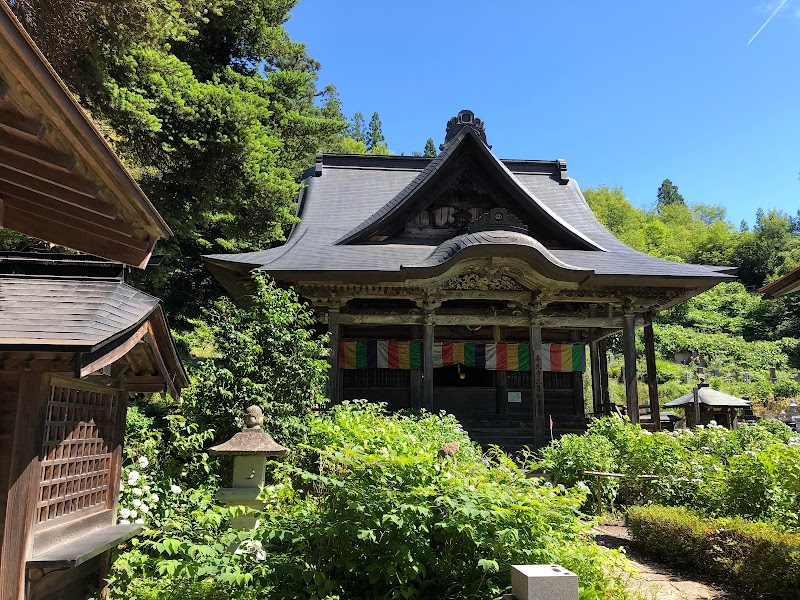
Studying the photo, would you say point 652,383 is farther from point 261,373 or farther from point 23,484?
point 23,484

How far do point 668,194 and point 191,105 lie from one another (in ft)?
301

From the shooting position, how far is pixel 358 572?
3.81 metres

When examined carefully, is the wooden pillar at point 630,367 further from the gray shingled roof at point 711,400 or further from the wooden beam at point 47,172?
the wooden beam at point 47,172

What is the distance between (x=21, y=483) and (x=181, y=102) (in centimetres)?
1162

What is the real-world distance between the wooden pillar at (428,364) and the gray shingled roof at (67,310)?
7921mm

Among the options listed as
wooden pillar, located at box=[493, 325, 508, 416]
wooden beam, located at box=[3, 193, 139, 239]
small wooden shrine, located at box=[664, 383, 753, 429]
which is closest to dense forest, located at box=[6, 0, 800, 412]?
wooden beam, located at box=[3, 193, 139, 239]

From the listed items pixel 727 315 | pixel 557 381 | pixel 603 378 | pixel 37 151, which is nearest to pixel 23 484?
pixel 37 151

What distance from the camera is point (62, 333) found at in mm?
3543

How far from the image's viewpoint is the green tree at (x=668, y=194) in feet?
295

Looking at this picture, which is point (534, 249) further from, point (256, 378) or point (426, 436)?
point (256, 378)

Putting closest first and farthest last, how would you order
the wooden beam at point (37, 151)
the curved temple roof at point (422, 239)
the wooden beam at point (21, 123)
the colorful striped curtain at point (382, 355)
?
the wooden beam at point (21, 123) < the wooden beam at point (37, 151) < the curved temple roof at point (422, 239) < the colorful striped curtain at point (382, 355)

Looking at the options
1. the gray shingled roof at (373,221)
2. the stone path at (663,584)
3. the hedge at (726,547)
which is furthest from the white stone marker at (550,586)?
the gray shingled roof at (373,221)

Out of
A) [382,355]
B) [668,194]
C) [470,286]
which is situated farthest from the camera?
[668,194]

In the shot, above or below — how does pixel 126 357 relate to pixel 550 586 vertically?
above
